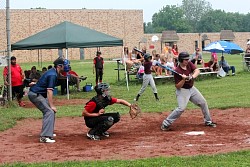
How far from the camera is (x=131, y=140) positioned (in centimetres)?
1004

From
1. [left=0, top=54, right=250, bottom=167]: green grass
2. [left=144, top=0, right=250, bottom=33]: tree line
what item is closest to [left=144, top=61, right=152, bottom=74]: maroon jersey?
[left=0, top=54, right=250, bottom=167]: green grass

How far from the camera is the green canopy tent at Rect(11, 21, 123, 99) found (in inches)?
805

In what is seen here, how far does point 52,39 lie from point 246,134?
12.2 meters

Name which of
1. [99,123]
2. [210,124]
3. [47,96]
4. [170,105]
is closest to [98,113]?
[99,123]

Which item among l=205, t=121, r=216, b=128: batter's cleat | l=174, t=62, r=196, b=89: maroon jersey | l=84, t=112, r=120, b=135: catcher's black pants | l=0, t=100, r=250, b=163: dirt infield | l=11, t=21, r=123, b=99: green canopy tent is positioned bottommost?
l=0, t=100, r=250, b=163: dirt infield

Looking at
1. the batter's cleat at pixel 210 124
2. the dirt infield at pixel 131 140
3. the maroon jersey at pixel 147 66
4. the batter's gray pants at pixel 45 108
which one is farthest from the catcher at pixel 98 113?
the maroon jersey at pixel 147 66

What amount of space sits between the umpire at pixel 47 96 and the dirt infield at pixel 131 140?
25cm

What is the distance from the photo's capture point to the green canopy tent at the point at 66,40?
20.4 m

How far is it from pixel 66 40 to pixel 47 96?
10.2 metres

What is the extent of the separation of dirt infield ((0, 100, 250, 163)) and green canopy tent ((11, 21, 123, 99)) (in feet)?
24.3

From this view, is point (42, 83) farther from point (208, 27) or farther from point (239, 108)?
point (208, 27)

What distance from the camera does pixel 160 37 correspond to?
73.2m

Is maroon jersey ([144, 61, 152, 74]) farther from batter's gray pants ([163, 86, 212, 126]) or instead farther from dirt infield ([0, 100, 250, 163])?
batter's gray pants ([163, 86, 212, 126])

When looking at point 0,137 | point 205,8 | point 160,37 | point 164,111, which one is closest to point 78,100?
point 164,111
